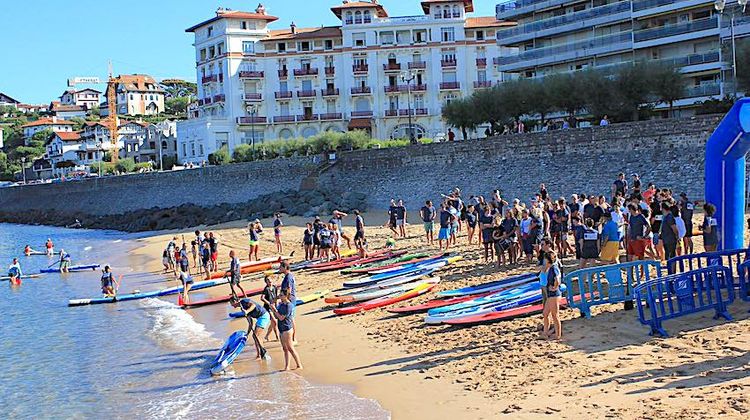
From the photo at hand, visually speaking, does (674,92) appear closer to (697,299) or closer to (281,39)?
(697,299)

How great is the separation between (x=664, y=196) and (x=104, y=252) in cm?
3004

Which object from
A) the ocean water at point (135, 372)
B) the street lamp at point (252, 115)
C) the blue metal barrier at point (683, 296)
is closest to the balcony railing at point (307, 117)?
the street lamp at point (252, 115)

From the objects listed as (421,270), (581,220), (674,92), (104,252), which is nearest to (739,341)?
(581,220)

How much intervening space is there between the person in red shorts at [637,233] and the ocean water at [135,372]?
6.95m

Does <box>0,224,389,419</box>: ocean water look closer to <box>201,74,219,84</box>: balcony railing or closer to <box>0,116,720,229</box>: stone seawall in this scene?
<box>0,116,720,229</box>: stone seawall

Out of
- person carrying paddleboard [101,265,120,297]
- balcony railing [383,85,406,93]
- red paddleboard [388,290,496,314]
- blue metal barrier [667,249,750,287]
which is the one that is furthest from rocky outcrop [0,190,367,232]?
blue metal barrier [667,249,750,287]

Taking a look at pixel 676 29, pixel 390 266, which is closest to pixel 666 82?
A: pixel 676 29

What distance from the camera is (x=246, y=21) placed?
71125 millimetres

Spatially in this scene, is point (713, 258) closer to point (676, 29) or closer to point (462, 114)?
point (462, 114)

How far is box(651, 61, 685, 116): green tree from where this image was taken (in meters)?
39.5

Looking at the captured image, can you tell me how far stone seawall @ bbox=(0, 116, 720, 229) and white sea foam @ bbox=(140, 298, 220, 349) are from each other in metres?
18.0

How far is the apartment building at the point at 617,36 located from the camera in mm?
44969

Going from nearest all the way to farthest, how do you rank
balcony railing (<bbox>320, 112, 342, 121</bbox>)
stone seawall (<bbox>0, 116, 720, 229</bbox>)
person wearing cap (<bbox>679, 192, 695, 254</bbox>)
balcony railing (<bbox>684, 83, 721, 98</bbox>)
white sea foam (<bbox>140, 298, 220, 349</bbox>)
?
person wearing cap (<bbox>679, 192, 695, 254</bbox>)
white sea foam (<bbox>140, 298, 220, 349</bbox>)
stone seawall (<bbox>0, 116, 720, 229</bbox>)
balcony railing (<bbox>684, 83, 721, 98</bbox>)
balcony railing (<bbox>320, 112, 342, 121</bbox>)

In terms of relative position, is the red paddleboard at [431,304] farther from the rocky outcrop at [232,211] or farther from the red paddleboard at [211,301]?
the rocky outcrop at [232,211]
